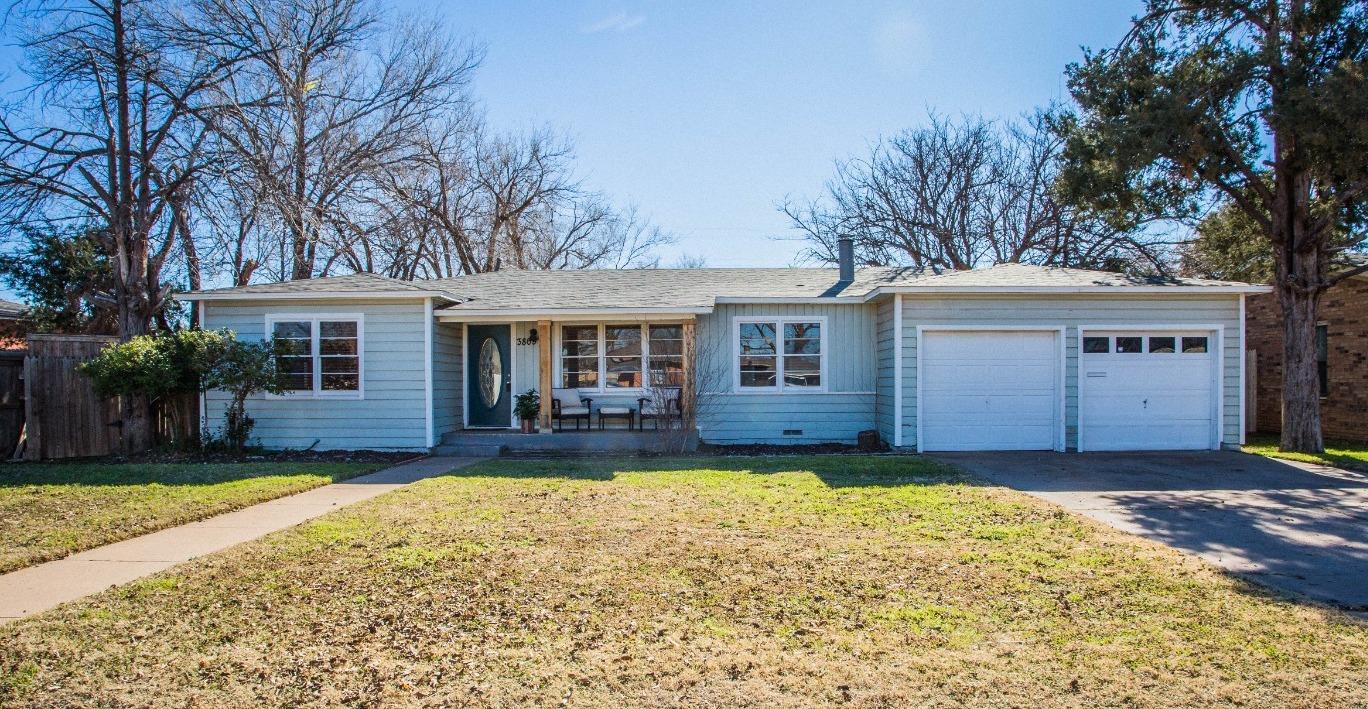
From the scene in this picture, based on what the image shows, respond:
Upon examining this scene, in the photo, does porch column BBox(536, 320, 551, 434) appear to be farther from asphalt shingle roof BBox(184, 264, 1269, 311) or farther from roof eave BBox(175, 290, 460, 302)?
roof eave BBox(175, 290, 460, 302)

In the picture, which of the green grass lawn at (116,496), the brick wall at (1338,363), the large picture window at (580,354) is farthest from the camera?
the brick wall at (1338,363)

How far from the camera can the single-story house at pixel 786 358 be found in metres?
12.5

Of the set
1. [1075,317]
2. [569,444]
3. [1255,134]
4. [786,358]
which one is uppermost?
[1255,134]

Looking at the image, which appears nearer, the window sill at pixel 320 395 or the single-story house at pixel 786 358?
the single-story house at pixel 786 358

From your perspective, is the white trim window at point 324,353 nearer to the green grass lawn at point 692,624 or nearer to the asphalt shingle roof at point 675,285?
the asphalt shingle roof at point 675,285

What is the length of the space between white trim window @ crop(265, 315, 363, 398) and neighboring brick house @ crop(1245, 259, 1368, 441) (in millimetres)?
17527

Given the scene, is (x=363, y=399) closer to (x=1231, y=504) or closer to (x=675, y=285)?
(x=675, y=285)

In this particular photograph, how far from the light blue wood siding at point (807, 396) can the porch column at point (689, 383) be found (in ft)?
1.78

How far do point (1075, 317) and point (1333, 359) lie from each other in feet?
23.1

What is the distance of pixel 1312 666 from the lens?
3688 millimetres

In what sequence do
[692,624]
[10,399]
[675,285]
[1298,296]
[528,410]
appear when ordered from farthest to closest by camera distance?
[675,285] → [528,410] → [1298,296] → [10,399] → [692,624]

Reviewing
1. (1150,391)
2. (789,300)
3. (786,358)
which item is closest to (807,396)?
(786,358)

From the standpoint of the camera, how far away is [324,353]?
1323 cm

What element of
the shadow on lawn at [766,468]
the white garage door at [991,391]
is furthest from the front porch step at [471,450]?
the white garage door at [991,391]
